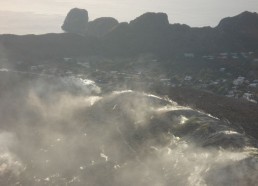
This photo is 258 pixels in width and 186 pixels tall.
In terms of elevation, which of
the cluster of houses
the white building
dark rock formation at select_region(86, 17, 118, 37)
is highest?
dark rock formation at select_region(86, 17, 118, 37)

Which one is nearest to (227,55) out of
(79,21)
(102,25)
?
(102,25)

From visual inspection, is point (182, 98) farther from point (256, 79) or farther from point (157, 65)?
point (157, 65)

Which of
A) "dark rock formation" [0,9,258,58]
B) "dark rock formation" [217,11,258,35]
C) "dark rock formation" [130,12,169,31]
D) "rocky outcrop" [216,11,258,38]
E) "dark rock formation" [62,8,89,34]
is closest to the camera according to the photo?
"dark rock formation" [0,9,258,58]

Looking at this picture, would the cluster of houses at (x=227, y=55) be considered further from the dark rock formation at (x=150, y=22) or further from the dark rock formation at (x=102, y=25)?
the dark rock formation at (x=102, y=25)

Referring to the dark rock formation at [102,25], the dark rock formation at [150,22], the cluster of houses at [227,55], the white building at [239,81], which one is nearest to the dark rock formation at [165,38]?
the dark rock formation at [150,22]

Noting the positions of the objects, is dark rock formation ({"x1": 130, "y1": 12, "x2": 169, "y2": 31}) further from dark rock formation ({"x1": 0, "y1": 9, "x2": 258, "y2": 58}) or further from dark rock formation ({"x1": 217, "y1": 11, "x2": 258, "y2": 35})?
Result: dark rock formation ({"x1": 217, "y1": 11, "x2": 258, "y2": 35})

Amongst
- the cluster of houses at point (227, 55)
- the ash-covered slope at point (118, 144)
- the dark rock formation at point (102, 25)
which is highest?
the dark rock formation at point (102, 25)

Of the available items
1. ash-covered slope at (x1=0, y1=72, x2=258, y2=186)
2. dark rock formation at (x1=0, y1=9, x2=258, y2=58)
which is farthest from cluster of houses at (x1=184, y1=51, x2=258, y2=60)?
ash-covered slope at (x1=0, y1=72, x2=258, y2=186)

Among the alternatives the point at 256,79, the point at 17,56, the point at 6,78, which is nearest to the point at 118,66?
the point at 17,56

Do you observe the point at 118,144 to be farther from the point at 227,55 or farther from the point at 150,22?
the point at 150,22
